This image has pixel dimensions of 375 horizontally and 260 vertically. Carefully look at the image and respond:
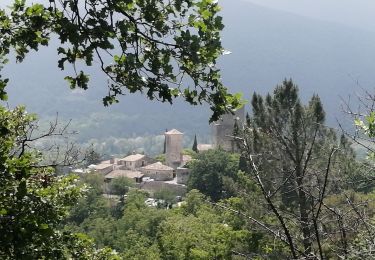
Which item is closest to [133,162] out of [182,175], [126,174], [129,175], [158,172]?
[129,175]

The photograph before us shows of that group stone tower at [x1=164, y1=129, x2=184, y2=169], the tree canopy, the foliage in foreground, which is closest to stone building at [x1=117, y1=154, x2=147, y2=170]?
stone tower at [x1=164, y1=129, x2=184, y2=169]

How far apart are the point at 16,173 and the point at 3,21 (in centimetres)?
112

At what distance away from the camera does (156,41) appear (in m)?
2.88

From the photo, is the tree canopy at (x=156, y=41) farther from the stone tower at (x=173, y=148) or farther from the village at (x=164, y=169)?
the stone tower at (x=173, y=148)

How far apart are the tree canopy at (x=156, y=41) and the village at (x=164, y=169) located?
48831 mm

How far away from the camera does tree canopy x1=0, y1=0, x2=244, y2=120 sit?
270 cm

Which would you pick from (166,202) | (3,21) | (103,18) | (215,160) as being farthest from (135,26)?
(166,202)

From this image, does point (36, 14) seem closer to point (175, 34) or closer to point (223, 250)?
point (175, 34)

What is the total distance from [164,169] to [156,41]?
63313mm

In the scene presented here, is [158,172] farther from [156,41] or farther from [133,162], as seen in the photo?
[156,41]

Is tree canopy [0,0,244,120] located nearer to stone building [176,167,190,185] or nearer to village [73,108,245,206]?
village [73,108,245,206]

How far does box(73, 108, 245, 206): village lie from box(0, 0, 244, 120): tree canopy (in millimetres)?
48831


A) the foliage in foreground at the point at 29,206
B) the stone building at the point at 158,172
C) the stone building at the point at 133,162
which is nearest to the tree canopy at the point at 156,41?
the foliage in foreground at the point at 29,206

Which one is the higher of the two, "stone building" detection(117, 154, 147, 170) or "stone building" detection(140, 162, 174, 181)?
"stone building" detection(117, 154, 147, 170)
